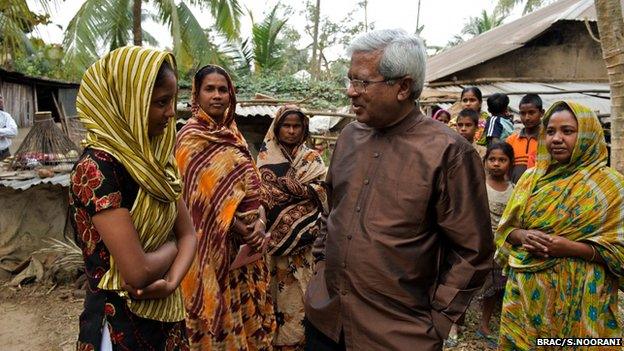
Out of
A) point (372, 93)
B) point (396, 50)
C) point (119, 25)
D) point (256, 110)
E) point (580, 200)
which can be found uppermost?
point (119, 25)

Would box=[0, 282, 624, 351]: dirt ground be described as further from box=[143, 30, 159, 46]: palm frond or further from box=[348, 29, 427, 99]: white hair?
box=[143, 30, 159, 46]: palm frond

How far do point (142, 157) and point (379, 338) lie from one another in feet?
3.61

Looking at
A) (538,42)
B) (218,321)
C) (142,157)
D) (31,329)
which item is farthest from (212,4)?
(142,157)

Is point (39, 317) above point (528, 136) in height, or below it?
below

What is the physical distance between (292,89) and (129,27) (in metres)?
5.91

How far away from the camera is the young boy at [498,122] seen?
4.56 meters

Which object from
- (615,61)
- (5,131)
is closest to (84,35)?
(5,131)

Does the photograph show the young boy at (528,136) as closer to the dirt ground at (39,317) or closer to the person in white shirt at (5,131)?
the dirt ground at (39,317)

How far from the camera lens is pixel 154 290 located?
155 cm

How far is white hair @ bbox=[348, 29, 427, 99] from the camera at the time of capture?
5.85 feet

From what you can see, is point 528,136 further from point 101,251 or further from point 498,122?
point 101,251

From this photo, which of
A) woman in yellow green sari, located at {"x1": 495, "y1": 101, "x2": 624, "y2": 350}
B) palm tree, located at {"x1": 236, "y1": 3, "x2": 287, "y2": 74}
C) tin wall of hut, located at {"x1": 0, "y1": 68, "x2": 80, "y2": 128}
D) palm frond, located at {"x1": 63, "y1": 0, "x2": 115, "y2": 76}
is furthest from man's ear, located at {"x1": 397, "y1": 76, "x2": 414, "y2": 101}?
palm tree, located at {"x1": 236, "y1": 3, "x2": 287, "y2": 74}

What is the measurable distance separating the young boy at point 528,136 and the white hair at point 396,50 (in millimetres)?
2616

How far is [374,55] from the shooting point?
1812mm
